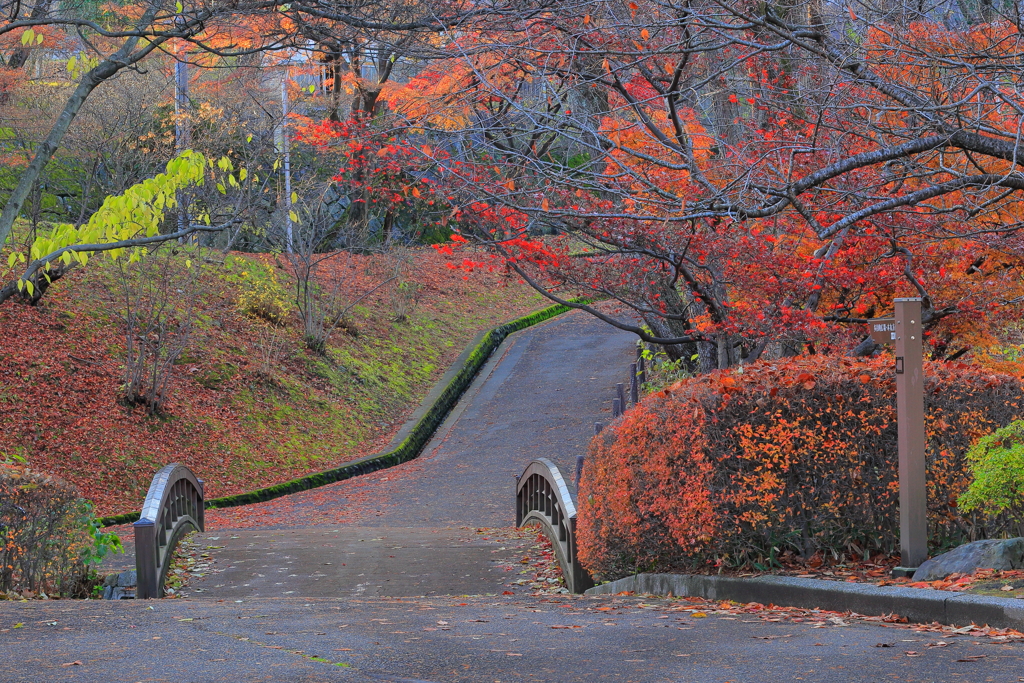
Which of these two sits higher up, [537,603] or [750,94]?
[750,94]

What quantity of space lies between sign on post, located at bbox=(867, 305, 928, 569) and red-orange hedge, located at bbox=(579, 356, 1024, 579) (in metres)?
0.31

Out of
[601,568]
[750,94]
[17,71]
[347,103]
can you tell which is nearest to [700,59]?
[750,94]

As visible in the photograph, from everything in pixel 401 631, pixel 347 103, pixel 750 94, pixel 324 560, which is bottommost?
pixel 324 560

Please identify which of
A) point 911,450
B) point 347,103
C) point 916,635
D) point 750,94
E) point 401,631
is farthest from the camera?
point 347,103

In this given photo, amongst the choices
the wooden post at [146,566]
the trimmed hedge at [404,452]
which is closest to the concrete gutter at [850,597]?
the wooden post at [146,566]

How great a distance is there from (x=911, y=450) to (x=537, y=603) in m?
2.81

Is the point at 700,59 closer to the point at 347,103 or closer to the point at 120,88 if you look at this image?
the point at 120,88

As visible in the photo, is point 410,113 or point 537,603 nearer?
point 537,603

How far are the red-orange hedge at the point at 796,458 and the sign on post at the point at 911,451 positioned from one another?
31 cm

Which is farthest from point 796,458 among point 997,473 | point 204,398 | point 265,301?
point 265,301

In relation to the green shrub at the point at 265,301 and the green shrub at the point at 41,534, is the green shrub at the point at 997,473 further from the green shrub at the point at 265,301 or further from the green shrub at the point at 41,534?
Result: the green shrub at the point at 265,301

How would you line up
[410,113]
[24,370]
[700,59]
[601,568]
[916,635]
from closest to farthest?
[916,635], [601,568], [700,59], [24,370], [410,113]

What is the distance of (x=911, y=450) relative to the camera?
6.22 meters

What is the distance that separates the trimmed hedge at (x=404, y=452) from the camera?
15.6 m
